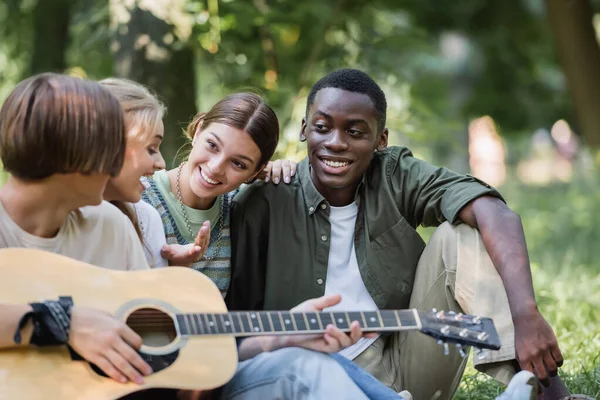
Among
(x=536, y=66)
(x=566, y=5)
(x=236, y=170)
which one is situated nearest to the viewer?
(x=236, y=170)

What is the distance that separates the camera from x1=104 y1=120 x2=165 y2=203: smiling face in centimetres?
301

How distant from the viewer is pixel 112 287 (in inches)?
106

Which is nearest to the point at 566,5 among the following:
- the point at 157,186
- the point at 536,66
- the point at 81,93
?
the point at 536,66

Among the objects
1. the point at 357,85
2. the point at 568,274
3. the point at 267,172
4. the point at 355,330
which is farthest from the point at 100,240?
the point at 568,274

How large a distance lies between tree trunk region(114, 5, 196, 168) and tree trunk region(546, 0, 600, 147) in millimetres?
3690

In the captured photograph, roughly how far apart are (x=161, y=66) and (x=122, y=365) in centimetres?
326

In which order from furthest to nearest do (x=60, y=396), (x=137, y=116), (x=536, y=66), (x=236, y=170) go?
(x=536, y=66) < (x=236, y=170) < (x=137, y=116) < (x=60, y=396)

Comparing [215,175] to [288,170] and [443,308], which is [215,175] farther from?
[443,308]

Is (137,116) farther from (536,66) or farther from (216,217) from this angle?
(536,66)

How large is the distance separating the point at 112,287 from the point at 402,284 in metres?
1.30

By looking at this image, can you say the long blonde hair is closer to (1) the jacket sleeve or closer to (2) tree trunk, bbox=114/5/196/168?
(1) the jacket sleeve

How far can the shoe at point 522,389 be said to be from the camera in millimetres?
2816

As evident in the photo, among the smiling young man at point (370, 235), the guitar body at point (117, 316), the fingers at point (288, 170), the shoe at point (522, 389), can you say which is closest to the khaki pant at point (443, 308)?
the smiling young man at point (370, 235)

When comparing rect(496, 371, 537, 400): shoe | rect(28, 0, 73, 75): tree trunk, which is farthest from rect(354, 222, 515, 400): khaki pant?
rect(28, 0, 73, 75): tree trunk
